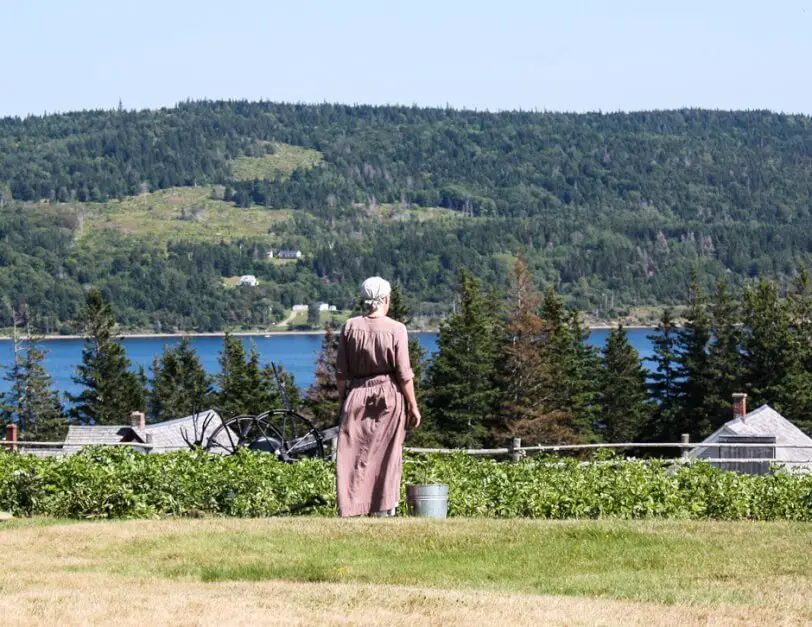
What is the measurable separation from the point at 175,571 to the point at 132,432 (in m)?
45.7

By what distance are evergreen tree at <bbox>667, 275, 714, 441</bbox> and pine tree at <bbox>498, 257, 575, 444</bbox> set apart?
5.69m

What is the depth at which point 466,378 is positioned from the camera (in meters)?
66.1

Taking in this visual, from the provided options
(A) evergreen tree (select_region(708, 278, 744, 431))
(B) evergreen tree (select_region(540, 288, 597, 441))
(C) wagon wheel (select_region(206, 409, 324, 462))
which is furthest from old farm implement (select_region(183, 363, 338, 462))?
(A) evergreen tree (select_region(708, 278, 744, 431))

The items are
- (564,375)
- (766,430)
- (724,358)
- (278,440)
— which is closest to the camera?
(278,440)

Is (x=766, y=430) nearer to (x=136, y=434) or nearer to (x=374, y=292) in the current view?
(x=136, y=434)

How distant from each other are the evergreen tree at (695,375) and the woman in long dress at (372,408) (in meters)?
50.8

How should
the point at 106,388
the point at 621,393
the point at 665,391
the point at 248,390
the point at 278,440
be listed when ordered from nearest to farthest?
1. the point at 278,440
2. the point at 621,393
3. the point at 248,390
4. the point at 665,391
5. the point at 106,388

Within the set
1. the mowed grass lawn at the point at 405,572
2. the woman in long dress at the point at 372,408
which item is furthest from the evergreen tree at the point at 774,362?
the woman in long dress at the point at 372,408

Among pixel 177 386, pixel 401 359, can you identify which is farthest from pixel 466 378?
pixel 401 359

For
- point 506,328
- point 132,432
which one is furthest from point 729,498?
point 506,328

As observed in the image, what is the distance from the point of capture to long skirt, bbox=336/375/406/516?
45.5 ft

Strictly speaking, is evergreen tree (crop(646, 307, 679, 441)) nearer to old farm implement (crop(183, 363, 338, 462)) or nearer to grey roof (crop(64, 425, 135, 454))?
grey roof (crop(64, 425, 135, 454))

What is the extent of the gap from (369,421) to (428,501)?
3.62 ft

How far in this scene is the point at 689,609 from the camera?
977 centimetres
